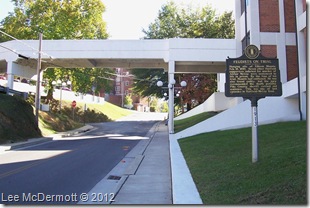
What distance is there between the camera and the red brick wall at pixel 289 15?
74.1ft

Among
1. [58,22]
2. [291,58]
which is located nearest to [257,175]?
[291,58]

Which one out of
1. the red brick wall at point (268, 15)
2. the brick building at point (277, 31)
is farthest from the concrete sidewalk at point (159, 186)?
the red brick wall at point (268, 15)

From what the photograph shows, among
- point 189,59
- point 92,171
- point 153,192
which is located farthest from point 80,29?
point 153,192

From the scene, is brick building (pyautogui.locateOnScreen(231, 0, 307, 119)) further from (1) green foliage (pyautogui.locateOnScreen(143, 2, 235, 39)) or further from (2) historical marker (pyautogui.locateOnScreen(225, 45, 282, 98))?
(1) green foliage (pyautogui.locateOnScreen(143, 2, 235, 39))

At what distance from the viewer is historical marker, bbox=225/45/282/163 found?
9055 millimetres

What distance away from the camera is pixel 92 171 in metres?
11.1

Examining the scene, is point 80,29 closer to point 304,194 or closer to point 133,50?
point 133,50

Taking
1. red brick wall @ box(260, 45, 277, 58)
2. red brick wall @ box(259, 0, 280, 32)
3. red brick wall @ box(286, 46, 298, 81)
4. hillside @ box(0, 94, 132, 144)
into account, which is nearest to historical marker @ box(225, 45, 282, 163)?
red brick wall @ box(286, 46, 298, 81)

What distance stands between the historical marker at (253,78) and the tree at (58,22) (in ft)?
98.1

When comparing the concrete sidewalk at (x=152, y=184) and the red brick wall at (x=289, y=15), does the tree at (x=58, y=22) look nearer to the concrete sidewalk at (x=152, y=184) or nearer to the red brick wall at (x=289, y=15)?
the red brick wall at (x=289, y=15)

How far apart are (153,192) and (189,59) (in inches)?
848

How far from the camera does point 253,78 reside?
9.16m

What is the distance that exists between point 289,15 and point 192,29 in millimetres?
23173

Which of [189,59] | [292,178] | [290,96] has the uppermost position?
[189,59]
